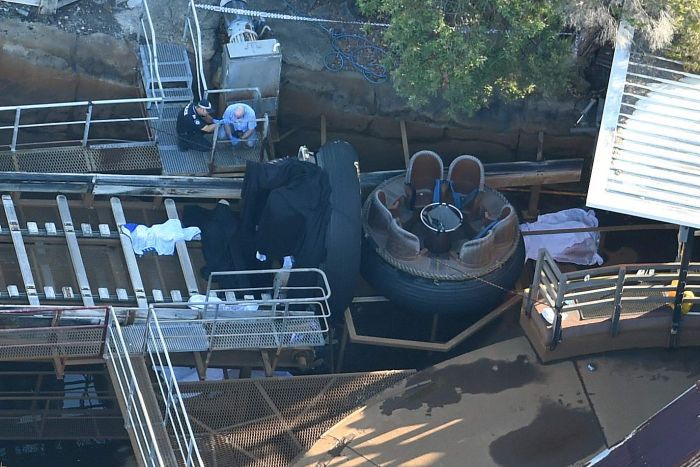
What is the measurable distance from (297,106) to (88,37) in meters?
3.64

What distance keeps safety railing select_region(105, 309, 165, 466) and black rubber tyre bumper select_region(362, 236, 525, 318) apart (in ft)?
13.8

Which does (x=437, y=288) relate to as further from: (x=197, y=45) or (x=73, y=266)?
(x=197, y=45)

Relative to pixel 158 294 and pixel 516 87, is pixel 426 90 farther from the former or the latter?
pixel 158 294

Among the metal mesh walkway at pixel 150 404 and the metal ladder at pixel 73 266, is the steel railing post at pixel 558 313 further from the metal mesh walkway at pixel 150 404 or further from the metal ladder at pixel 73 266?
the metal mesh walkway at pixel 150 404

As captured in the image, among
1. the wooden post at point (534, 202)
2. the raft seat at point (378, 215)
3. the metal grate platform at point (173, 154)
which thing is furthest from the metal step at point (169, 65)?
the wooden post at point (534, 202)

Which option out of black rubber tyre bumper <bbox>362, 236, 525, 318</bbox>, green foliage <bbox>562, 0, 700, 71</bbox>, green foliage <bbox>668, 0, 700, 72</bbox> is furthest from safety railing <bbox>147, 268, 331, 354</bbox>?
green foliage <bbox>668, 0, 700, 72</bbox>

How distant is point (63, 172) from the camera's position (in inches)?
725

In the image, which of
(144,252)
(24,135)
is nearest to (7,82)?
(24,135)

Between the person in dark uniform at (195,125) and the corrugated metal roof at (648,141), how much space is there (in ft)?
20.0

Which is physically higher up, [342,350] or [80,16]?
[80,16]

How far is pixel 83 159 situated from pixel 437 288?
5906 millimetres

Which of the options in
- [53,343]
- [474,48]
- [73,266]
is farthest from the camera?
[73,266]

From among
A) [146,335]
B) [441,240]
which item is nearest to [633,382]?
[441,240]

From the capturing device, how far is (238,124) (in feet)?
60.4
